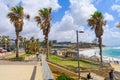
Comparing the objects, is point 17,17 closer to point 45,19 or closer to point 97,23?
point 45,19

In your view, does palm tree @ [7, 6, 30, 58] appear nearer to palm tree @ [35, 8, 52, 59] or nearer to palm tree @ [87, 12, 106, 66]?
palm tree @ [35, 8, 52, 59]

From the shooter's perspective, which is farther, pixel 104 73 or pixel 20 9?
pixel 20 9

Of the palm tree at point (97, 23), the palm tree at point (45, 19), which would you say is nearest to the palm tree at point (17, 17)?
the palm tree at point (45, 19)

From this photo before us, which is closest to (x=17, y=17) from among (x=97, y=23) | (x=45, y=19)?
(x=45, y=19)

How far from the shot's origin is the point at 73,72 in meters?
30.5

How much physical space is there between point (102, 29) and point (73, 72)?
45.2ft

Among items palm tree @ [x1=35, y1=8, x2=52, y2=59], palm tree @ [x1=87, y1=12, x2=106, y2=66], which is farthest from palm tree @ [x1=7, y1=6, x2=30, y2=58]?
palm tree @ [x1=87, y1=12, x2=106, y2=66]

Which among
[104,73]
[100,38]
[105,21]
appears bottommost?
[104,73]

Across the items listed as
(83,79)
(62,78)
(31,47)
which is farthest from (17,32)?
(31,47)

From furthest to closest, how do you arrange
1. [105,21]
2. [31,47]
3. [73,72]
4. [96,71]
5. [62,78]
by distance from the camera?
[31,47], [105,21], [96,71], [73,72], [62,78]

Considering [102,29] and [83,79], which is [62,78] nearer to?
[83,79]

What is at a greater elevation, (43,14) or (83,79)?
(43,14)

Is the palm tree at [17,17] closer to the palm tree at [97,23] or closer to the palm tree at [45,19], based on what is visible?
the palm tree at [45,19]

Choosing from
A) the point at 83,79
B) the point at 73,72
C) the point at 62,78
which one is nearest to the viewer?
the point at 62,78
